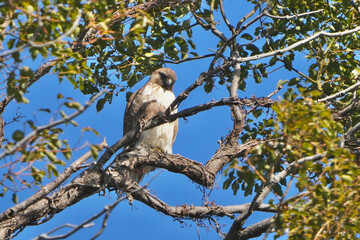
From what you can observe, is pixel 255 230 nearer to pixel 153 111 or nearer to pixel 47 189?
pixel 47 189

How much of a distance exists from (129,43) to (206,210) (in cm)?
197

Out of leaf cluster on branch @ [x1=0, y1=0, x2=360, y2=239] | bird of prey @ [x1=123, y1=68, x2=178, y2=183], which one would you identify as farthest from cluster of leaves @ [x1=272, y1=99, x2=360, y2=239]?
bird of prey @ [x1=123, y1=68, x2=178, y2=183]

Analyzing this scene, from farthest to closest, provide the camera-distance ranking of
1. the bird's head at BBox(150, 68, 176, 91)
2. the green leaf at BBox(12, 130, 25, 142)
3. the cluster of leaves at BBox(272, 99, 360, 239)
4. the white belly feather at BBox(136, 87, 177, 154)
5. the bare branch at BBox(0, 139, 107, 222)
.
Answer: the bird's head at BBox(150, 68, 176, 91)
the white belly feather at BBox(136, 87, 177, 154)
the bare branch at BBox(0, 139, 107, 222)
the cluster of leaves at BBox(272, 99, 360, 239)
the green leaf at BBox(12, 130, 25, 142)

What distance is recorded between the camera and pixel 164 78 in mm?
6730

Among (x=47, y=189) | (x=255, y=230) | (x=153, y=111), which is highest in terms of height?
(x=153, y=111)

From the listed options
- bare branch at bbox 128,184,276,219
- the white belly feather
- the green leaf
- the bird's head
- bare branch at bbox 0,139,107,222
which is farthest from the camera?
the bird's head

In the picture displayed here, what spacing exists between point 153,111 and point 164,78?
65cm

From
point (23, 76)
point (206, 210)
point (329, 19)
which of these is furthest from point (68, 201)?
point (329, 19)

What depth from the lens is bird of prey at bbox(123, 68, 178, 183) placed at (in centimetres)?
626

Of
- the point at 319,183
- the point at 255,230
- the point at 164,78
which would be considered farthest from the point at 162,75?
the point at 319,183

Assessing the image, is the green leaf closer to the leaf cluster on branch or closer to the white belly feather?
the leaf cluster on branch

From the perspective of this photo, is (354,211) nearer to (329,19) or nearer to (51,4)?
(51,4)

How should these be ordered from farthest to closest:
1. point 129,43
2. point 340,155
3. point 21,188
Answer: point 129,43 → point 21,188 → point 340,155

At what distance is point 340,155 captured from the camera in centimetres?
295
